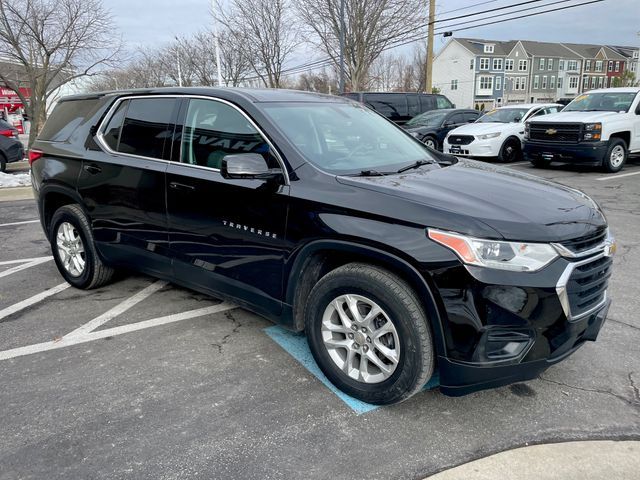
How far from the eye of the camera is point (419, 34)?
1132 inches

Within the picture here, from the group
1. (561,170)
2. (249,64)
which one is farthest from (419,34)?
(561,170)

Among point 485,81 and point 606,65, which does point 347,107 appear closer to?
point 485,81

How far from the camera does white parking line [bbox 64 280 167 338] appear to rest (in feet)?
12.8

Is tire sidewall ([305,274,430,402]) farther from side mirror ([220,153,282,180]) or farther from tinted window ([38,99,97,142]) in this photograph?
tinted window ([38,99,97,142])

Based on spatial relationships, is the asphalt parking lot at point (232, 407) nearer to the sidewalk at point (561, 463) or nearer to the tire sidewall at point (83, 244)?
the sidewalk at point (561, 463)

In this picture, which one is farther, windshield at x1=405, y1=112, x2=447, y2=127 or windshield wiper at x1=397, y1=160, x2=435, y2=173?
windshield at x1=405, y1=112, x2=447, y2=127

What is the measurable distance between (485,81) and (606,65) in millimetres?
25307

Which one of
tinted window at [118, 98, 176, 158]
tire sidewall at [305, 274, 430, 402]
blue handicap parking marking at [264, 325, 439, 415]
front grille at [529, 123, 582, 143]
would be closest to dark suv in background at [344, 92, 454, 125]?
front grille at [529, 123, 582, 143]

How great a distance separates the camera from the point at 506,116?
48.7 ft

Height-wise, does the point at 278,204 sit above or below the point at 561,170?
above

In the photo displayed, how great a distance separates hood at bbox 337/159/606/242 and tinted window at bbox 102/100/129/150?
2.28m

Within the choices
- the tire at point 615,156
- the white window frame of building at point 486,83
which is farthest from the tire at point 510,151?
the white window frame of building at point 486,83

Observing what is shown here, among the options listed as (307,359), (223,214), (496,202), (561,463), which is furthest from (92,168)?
(561,463)

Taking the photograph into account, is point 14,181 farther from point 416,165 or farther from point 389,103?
point 416,165
